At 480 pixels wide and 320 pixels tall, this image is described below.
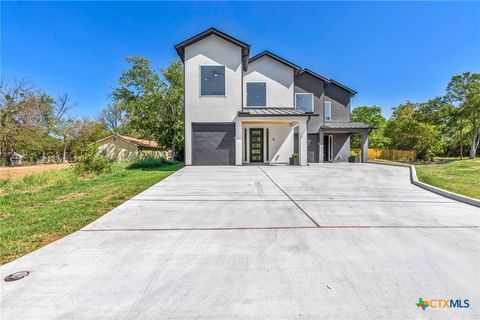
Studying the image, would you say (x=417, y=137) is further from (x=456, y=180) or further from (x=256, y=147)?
(x=256, y=147)

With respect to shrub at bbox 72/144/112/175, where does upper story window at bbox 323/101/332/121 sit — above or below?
above

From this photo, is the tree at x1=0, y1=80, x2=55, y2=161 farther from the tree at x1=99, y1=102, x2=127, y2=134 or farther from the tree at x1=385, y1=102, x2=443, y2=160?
the tree at x1=385, y1=102, x2=443, y2=160

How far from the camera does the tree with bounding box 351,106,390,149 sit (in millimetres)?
32656

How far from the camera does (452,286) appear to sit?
2.47 metres

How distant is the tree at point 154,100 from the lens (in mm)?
27359

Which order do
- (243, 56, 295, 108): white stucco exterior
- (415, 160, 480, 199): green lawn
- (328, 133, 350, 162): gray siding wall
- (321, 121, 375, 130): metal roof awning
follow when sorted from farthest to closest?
1. (328, 133, 350, 162): gray siding wall
2. (321, 121, 375, 130): metal roof awning
3. (243, 56, 295, 108): white stucco exterior
4. (415, 160, 480, 199): green lawn

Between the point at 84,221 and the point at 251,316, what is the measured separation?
3.94 meters

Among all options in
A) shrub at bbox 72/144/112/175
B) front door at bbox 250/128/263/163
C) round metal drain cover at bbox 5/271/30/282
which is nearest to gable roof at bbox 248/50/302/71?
front door at bbox 250/128/263/163

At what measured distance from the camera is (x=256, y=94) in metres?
17.3

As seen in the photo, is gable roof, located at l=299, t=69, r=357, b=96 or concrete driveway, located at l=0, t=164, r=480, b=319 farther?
gable roof, located at l=299, t=69, r=357, b=96

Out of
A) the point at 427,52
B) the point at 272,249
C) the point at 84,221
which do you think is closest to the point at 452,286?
the point at 272,249

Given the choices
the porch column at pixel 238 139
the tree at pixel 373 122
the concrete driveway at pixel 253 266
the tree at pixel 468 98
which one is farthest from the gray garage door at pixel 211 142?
the tree at pixel 468 98

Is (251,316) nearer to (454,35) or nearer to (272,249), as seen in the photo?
(272,249)

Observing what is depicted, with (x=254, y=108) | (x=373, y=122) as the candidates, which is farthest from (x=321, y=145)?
(x=373, y=122)
